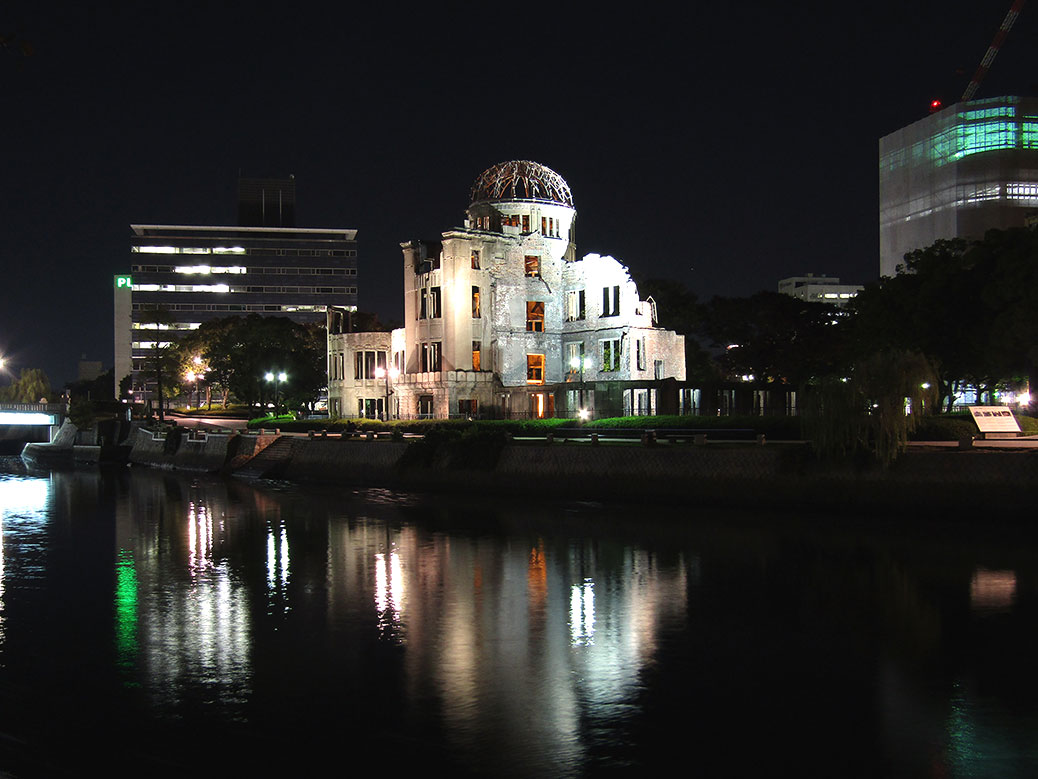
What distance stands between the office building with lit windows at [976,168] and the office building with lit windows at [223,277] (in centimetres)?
10272

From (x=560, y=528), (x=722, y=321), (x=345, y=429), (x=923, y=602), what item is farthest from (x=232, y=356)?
(x=923, y=602)

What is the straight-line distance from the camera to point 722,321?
9012 centimetres

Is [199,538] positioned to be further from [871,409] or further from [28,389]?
[28,389]

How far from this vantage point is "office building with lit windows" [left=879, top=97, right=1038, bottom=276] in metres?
130

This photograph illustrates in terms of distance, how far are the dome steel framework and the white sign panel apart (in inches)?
1791

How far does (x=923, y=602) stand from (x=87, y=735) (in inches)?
785

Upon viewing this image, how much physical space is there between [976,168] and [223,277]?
426 feet

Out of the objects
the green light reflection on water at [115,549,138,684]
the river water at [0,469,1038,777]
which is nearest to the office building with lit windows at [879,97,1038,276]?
the river water at [0,469,1038,777]

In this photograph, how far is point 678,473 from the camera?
144 ft

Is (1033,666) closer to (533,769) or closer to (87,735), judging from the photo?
(533,769)

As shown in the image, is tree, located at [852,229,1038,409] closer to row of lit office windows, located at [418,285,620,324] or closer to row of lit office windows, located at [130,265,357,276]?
row of lit office windows, located at [418,285,620,324]

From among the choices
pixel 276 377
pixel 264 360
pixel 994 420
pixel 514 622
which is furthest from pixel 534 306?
pixel 514 622

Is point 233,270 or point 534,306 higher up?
point 233,270

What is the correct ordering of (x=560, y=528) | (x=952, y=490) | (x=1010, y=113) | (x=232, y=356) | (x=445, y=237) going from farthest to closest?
(x=1010, y=113)
(x=232, y=356)
(x=445, y=237)
(x=560, y=528)
(x=952, y=490)
